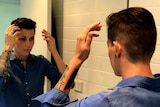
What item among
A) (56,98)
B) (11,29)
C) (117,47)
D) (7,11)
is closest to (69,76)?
(56,98)

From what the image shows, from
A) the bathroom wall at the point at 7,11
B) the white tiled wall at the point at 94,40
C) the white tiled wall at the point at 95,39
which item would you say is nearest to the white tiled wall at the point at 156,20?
the white tiled wall at the point at 95,39

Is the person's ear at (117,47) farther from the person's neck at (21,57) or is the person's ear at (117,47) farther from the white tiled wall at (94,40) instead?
the person's neck at (21,57)

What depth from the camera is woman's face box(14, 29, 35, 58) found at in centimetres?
153

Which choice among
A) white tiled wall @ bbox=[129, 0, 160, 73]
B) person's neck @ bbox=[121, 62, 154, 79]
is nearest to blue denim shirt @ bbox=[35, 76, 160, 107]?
person's neck @ bbox=[121, 62, 154, 79]

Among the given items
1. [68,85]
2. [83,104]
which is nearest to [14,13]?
[68,85]

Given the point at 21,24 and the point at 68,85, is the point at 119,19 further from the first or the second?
the point at 21,24

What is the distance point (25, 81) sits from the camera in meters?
1.49

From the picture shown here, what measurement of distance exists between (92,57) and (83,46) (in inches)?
35.3

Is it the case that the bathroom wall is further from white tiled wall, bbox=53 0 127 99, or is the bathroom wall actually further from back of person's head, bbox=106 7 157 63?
back of person's head, bbox=106 7 157 63

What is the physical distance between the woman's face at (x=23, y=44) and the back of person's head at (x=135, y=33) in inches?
34.1

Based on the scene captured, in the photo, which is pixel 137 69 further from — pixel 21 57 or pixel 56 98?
pixel 21 57

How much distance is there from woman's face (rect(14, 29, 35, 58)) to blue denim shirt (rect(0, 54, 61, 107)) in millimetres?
43

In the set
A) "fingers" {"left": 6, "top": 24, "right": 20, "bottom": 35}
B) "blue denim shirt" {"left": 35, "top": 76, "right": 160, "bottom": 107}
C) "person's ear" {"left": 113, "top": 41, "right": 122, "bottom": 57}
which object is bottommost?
"blue denim shirt" {"left": 35, "top": 76, "right": 160, "bottom": 107}

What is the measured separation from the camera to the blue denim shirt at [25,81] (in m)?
1.41
